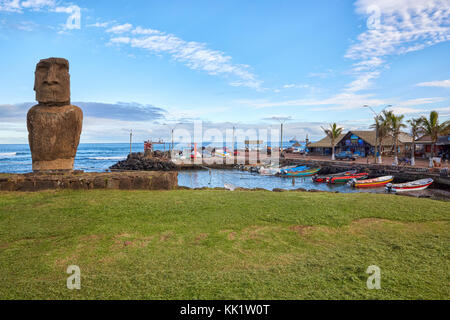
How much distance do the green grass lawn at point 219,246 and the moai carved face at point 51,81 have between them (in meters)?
4.98

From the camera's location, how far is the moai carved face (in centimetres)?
1191

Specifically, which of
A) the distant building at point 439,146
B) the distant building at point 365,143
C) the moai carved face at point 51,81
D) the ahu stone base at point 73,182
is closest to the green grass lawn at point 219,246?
the ahu stone base at point 73,182

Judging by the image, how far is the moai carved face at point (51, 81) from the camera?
Result: 11.9 metres

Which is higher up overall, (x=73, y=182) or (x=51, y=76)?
(x=51, y=76)

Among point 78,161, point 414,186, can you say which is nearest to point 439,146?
point 414,186

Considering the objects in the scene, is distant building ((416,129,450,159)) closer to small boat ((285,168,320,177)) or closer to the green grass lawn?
small boat ((285,168,320,177))

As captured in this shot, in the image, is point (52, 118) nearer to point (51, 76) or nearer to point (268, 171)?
point (51, 76)

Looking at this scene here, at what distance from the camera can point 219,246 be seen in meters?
5.55

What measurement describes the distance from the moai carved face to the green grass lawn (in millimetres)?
4976

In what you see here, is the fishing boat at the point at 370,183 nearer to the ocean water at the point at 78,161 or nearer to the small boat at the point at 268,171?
the small boat at the point at 268,171

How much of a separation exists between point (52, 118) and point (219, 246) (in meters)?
10.4

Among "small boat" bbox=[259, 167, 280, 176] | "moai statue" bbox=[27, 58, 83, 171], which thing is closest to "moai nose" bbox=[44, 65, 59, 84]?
"moai statue" bbox=[27, 58, 83, 171]

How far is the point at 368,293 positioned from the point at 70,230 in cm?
618
